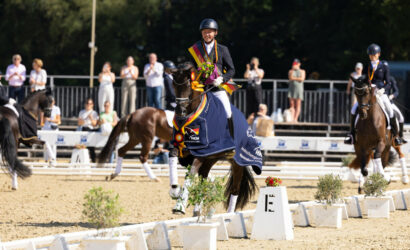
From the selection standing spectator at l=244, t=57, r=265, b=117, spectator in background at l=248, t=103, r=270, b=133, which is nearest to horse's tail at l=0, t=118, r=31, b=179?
spectator in background at l=248, t=103, r=270, b=133

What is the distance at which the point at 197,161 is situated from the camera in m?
9.51

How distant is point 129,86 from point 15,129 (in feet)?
24.1

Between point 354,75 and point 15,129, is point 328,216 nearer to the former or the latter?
point 15,129

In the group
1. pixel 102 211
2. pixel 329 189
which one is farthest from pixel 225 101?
pixel 102 211

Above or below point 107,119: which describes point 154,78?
above

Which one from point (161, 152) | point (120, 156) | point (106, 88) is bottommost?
point (161, 152)

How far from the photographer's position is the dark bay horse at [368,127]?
14367 millimetres

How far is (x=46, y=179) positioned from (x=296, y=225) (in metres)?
8.94

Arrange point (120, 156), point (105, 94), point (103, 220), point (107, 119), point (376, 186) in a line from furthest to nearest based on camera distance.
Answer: point (105, 94) < point (107, 119) < point (120, 156) < point (376, 186) < point (103, 220)

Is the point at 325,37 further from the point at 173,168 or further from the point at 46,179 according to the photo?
the point at 173,168

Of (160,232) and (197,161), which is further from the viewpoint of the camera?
(197,161)

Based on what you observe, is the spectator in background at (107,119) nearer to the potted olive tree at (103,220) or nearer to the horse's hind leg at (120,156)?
the horse's hind leg at (120,156)

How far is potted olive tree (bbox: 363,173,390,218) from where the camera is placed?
1114 centimetres

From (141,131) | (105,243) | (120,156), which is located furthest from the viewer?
(141,131)
